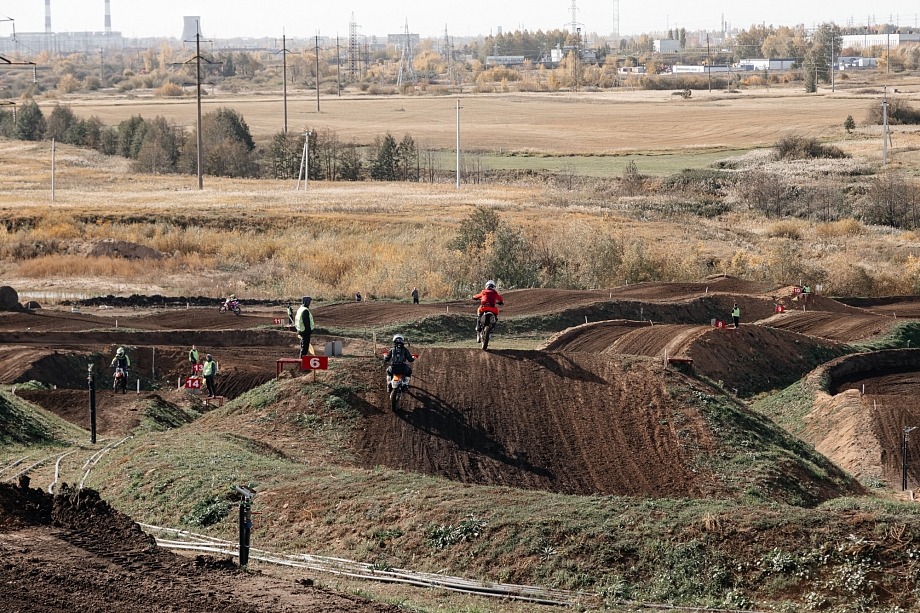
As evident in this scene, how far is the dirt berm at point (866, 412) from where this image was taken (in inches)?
997

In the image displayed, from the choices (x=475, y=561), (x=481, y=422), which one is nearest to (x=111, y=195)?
(x=481, y=422)

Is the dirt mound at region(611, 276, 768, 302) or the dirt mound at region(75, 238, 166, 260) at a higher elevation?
the dirt mound at region(75, 238, 166, 260)

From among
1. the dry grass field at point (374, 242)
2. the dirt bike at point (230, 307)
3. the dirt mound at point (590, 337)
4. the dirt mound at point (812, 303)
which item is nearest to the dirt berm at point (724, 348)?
the dirt mound at point (590, 337)

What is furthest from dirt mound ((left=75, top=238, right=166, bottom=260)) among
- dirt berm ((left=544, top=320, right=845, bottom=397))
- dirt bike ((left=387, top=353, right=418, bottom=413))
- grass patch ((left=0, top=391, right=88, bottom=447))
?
dirt bike ((left=387, top=353, right=418, bottom=413))

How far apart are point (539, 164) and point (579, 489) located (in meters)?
88.7

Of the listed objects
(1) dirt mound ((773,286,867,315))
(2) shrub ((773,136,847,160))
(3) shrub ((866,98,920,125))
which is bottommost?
(1) dirt mound ((773,286,867,315))

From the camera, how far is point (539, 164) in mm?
104250

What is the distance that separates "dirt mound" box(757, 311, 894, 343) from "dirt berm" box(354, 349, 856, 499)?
17.3 meters

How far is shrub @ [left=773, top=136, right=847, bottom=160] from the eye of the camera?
9419 centimetres

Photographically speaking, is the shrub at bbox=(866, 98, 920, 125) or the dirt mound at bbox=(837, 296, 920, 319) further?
the shrub at bbox=(866, 98, 920, 125)

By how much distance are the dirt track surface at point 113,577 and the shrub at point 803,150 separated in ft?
295

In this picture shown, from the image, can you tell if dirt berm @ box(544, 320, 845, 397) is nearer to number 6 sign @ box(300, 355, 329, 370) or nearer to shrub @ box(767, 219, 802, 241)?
number 6 sign @ box(300, 355, 329, 370)

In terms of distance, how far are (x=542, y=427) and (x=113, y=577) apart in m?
10.4

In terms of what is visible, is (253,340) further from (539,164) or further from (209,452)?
(539,164)
